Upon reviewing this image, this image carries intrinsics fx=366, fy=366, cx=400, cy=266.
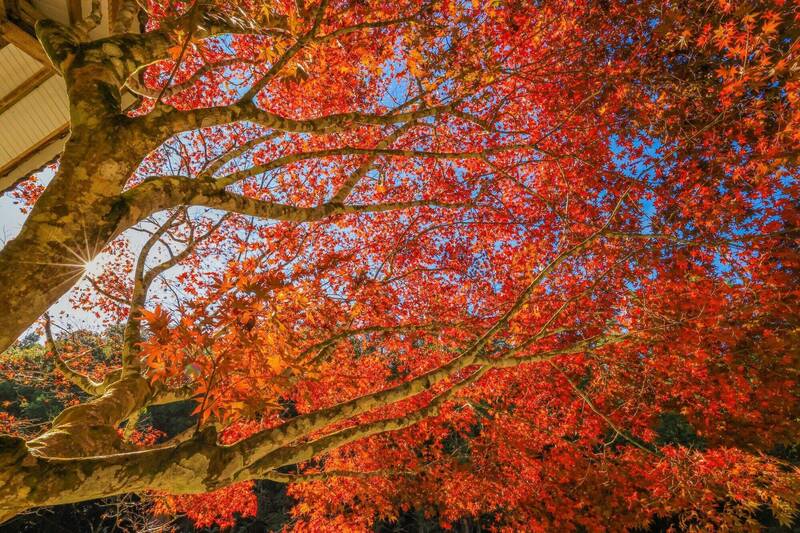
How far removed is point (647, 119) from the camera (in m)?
8.52

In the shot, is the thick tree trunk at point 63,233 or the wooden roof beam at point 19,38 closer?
the thick tree trunk at point 63,233

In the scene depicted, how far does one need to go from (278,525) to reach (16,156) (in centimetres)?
2089

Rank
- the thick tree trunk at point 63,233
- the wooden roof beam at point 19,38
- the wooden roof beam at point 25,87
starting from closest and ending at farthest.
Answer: the thick tree trunk at point 63,233 → the wooden roof beam at point 19,38 → the wooden roof beam at point 25,87

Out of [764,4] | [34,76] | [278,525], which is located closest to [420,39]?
[34,76]

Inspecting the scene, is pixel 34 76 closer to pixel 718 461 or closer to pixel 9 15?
pixel 9 15

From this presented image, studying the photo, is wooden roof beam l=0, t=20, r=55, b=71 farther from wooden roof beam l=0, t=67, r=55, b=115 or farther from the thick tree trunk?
the thick tree trunk

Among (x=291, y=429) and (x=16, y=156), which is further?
(x=16, y=156)

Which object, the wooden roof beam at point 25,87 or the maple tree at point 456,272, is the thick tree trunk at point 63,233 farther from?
the wooden roof beam at point 25,87

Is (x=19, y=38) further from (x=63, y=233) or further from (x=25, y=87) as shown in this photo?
(x=63, y=233)

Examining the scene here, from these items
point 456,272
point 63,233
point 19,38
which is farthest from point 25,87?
point 456,272

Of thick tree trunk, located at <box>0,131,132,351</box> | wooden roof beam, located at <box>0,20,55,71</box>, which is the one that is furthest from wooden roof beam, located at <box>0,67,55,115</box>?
thick tree trunk, located at <box>0,131,132,351</box>

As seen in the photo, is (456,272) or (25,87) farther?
(456,272)

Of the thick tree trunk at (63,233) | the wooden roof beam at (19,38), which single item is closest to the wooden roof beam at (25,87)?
the wooden roof beam at (19,38)

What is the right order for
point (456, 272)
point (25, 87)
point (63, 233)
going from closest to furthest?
point (63, 233) < point (25, 87) < point (456, 272)
